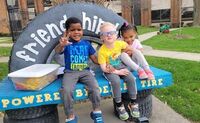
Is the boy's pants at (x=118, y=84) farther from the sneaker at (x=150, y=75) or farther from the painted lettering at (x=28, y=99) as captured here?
the painted lettering at (x=28, y=99)

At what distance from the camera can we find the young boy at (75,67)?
3557 millimetres

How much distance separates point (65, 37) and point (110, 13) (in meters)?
1.00

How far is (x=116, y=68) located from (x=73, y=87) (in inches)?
25.8

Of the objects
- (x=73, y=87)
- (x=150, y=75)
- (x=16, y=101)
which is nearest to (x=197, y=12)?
(x=150, y=75)

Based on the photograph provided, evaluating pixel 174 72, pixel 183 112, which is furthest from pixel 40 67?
pixel 174 72

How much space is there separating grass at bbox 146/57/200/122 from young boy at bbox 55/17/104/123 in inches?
59.7

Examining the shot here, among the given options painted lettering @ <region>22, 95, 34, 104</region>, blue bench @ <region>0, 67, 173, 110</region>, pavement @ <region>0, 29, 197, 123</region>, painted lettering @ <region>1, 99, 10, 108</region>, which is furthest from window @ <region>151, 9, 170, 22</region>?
painted lettering @ <region>1, 99, 10, 108</region>

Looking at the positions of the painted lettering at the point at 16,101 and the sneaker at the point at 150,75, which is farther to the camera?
the sneaker at the point at 150,75

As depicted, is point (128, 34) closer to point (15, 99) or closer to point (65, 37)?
point (65, 37)

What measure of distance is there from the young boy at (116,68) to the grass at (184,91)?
1.02m

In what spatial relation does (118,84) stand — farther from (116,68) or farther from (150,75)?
(150,75)

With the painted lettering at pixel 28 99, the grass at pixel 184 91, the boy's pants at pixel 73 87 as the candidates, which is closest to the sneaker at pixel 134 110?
the boy's pants at pixel 73 87

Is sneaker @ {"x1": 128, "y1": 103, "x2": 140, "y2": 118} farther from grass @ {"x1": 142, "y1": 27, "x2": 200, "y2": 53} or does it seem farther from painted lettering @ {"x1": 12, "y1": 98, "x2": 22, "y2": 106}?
grass @ {"x1": 142, "y1": 27, "x2": 200, "y2": 53}

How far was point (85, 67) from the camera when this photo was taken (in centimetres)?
385
